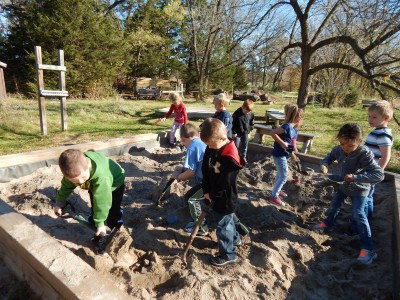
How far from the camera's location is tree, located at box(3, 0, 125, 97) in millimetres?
13641

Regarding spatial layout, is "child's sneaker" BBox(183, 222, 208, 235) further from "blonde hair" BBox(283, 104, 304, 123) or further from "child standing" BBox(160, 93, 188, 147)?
"child standing" BBox(160, 93, 188, 147)

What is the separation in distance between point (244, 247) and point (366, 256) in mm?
968

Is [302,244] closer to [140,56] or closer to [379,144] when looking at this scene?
[379,144]

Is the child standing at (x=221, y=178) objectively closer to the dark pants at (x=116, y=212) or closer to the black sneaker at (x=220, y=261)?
the black sneaker at (x=220, y=261)

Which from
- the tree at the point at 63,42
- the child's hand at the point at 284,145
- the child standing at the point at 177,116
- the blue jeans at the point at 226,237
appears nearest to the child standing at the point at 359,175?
the child's hand at the point at 284,145

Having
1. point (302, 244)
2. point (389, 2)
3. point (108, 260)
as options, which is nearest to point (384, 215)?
point (302, 244)

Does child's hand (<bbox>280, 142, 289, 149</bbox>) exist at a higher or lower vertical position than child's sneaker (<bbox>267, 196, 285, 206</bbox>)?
higher

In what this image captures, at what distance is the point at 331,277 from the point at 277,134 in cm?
167

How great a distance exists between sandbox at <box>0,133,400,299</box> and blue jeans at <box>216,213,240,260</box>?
0.10 m

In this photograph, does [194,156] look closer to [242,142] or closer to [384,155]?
[384,155]

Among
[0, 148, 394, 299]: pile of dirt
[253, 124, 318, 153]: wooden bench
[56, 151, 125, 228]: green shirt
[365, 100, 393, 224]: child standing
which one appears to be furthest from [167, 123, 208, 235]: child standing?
[253, 124, 318, 153]: wooden bench

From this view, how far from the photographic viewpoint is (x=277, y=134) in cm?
346

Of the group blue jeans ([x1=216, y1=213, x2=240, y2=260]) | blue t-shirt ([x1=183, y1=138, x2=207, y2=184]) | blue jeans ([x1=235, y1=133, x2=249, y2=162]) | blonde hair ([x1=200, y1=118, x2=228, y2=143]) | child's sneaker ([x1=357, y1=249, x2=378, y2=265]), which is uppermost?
blonde hair ([x1=200, y1=118, x2=228, y2=143])

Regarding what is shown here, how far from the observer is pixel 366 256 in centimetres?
244
